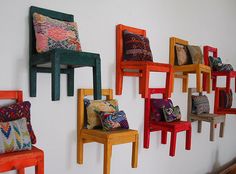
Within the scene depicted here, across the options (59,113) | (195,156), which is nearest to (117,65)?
(59,113)

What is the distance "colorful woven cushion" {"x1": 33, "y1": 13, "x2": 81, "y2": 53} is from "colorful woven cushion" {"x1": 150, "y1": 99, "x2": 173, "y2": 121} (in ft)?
3.63

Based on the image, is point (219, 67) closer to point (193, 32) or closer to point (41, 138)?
point (193, 32)

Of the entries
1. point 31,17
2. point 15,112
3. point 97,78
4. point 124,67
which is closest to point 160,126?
point 124,67

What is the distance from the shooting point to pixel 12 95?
1.67 metres

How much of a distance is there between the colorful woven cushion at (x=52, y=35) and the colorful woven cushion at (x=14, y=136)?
1.64 ft

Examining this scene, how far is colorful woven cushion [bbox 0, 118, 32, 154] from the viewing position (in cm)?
139

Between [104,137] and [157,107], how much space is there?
88cm

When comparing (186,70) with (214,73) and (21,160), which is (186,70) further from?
(21,160)

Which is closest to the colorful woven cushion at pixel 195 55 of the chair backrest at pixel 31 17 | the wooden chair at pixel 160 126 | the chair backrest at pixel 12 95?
the wooden chair at pixel 160 126

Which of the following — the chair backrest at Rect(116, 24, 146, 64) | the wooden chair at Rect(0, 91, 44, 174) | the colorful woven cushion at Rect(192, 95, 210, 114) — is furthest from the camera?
the colorful woven cushion at Rect(192, 95, 210, 114)

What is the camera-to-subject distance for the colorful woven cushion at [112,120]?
192 centimetres

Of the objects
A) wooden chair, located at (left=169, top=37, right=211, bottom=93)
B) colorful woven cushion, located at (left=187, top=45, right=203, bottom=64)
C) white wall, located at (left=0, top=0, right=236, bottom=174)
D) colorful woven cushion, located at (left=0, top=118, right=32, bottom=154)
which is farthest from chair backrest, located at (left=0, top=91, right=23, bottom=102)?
colorful woven cushion, located at (left=187, top=45, right=203, bottom=64)

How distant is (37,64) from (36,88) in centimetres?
21

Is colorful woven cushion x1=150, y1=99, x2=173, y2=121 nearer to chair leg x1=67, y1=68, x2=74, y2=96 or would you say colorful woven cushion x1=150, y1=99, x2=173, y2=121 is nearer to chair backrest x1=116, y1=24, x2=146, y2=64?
chair backrest x1=116, y1=24, x2=146, y2=64
